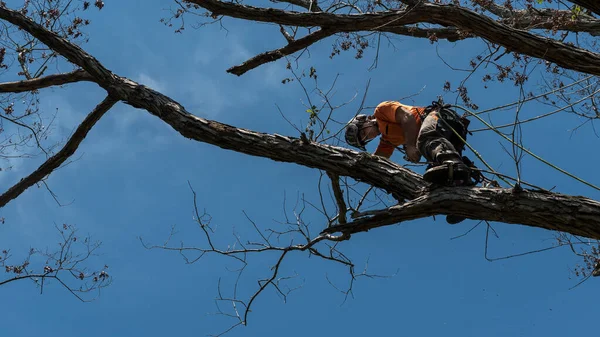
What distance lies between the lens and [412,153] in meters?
4.85

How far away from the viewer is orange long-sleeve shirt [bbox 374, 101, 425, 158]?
4875 mm

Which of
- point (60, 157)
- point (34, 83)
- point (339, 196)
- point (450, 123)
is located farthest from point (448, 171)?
point (34, 83)

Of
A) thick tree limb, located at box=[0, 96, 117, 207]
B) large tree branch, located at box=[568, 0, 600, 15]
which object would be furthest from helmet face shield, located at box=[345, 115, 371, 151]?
thick tree limb, located at box=[0, 96, 117, 207]

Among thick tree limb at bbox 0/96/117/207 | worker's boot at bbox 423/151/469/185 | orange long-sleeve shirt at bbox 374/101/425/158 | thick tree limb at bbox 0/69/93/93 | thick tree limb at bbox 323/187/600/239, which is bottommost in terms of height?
thick tree limb at bbox 323/187/600/239

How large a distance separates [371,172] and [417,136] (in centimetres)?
69

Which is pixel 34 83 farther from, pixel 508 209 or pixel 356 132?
pixel 508 209

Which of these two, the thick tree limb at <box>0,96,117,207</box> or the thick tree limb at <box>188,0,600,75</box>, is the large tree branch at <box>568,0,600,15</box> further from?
the thick tree limb at <box>0,96,117,207</box>

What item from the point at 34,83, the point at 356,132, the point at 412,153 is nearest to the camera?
the point at 412,153

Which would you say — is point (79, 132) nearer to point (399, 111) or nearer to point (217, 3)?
Answer: point (217, 3)

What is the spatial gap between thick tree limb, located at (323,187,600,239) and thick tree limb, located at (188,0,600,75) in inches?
47.4

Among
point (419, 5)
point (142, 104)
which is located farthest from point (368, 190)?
point (142, 104)

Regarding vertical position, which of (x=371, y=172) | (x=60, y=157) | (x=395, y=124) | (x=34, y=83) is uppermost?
(x=34, y=83)

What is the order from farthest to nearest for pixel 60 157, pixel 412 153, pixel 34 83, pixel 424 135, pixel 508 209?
pixel 34 83
pixel 60 157
pixel 412 153
pixel 424 135
pixel 508 209

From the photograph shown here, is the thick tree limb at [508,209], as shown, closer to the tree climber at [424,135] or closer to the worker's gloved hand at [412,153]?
the tree climber at [424,135]
